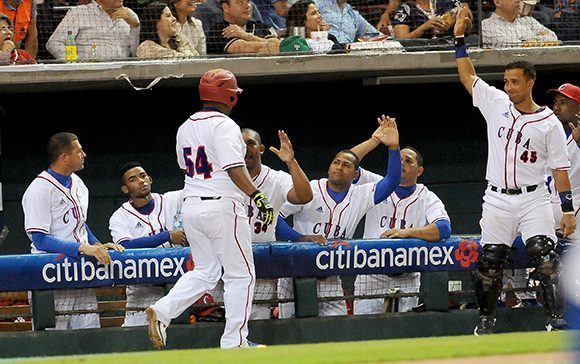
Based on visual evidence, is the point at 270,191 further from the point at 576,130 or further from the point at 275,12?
the point at 275,12

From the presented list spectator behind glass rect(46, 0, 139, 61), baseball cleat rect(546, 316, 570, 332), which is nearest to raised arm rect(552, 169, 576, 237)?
baseball cleat rect(546, 316, 570, 332)

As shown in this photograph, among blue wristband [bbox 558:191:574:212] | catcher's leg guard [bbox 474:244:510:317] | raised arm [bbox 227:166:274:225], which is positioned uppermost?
raised arm [bbox 227:166:274:225]

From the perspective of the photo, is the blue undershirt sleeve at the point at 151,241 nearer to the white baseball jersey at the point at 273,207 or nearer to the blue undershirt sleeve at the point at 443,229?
the white baseball jersey at the point at 273,207

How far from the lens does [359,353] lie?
482 centimetres

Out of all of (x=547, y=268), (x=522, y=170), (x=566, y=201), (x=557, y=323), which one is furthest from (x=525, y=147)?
(x=557, y=323)

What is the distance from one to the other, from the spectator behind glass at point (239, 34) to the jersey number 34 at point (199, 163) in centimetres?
221

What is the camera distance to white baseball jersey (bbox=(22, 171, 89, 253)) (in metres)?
7.25

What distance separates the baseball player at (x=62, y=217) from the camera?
23.8 feet

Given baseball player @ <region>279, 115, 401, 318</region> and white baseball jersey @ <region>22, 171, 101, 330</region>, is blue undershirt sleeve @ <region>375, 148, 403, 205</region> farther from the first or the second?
white baseball jersey @ <region>22, 171, 101, 330</region>

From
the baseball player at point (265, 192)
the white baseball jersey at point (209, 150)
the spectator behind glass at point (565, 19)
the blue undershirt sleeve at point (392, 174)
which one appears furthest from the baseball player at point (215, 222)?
the spectator behind glass at point (565, 19)

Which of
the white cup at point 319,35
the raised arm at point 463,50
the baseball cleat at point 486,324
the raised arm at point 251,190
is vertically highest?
the white cup at point 319,35

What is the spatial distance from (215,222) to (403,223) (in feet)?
5.81

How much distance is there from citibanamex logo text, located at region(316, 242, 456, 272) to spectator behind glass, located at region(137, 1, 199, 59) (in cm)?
217

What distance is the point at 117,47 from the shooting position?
8.92 m
